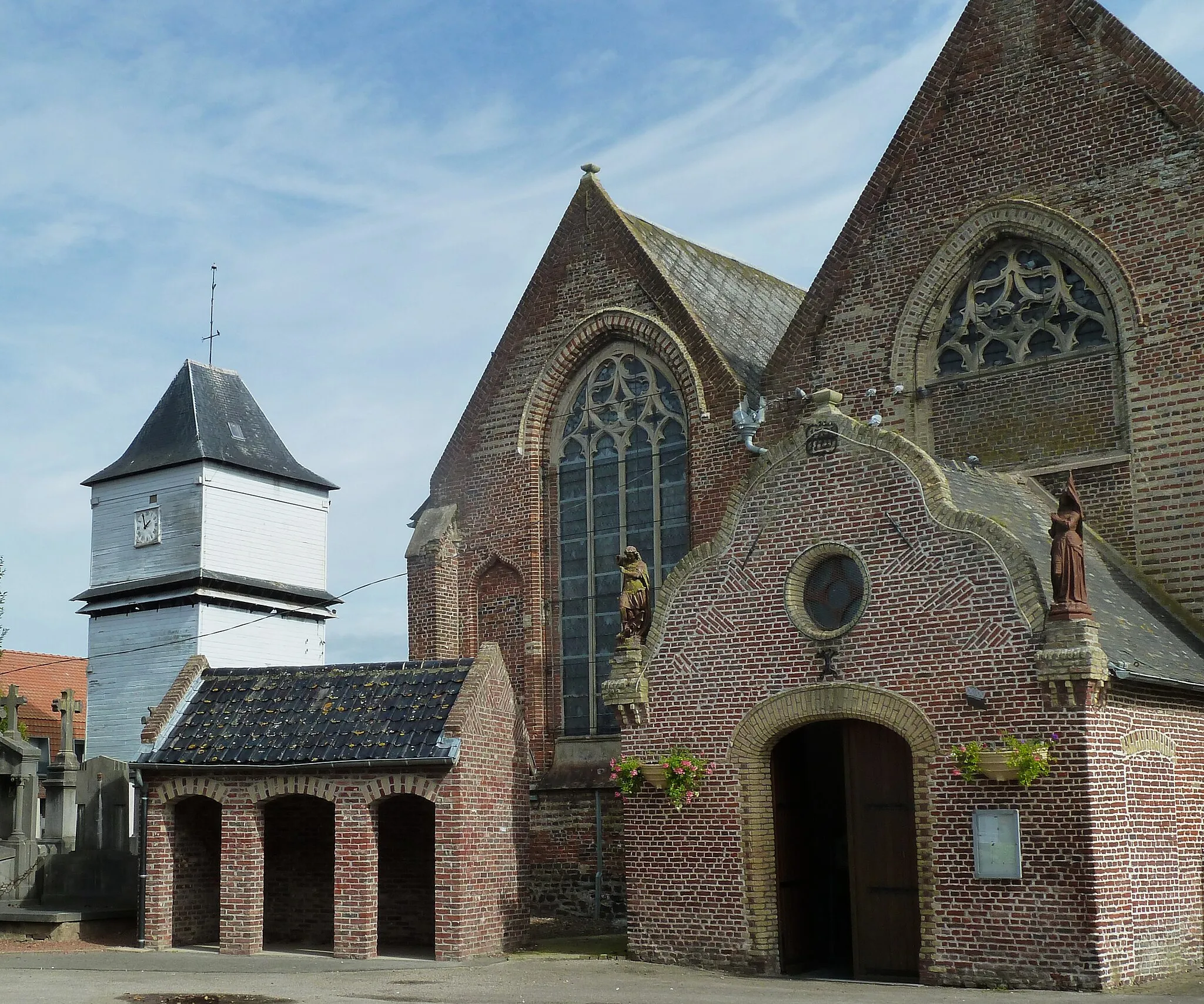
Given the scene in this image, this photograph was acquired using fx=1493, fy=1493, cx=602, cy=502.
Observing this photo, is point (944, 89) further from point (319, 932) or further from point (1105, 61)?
point (319, 932)

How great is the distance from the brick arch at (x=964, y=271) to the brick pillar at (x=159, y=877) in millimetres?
11790

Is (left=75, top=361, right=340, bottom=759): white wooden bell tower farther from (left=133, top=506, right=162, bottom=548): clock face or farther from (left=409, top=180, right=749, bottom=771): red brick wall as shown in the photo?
(left=409, top=180, right=749, bottom=771): red brick wall

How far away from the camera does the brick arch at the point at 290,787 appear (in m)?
19.2

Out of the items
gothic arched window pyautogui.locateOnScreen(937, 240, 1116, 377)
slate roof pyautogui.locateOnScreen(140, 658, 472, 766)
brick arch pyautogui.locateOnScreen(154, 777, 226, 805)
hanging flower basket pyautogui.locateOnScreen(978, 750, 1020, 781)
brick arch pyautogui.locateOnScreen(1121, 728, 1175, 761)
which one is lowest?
brick arch pyautogui.locateOnScreen(154, 777, 226, 805)

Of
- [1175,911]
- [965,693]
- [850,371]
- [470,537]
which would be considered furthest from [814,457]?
[470,537]

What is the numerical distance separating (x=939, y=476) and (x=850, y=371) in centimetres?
568

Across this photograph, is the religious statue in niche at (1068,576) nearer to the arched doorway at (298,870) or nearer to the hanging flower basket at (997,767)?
the hanging flower basket at (997,767)

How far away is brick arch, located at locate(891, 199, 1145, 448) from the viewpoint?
20.2 metres

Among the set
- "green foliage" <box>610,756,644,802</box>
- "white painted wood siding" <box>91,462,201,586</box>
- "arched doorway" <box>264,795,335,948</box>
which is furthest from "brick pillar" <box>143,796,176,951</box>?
"white painted wood siding" <box>91,462,201,586</box>

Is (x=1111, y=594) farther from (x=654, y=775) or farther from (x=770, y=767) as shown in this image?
(x=654, y=775)

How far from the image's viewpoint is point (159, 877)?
20.2 meters

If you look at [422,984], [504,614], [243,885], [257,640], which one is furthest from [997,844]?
[257,640]

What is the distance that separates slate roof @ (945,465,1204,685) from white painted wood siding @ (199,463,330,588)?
24.6m

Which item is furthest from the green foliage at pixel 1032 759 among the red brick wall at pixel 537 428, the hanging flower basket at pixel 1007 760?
the red brick wall at pixel 537 428
